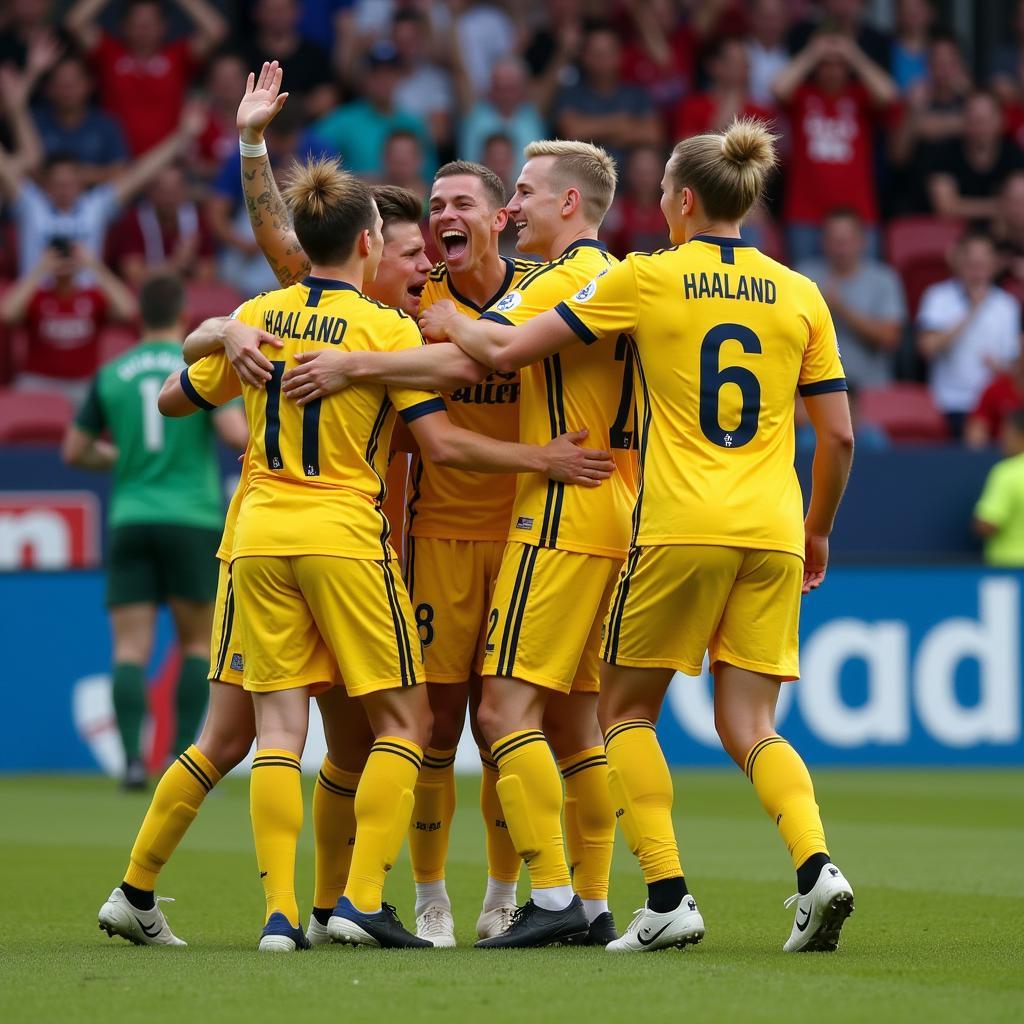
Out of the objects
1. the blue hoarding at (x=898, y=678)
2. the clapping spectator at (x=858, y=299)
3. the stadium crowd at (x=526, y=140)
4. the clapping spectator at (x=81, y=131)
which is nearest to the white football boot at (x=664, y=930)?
the blue hoarding at (x=898, y=678)

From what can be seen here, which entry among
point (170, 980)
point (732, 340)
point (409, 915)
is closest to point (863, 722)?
point (409, 915)

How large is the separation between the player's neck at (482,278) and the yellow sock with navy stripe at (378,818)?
153 centimetres

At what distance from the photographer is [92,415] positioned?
10016 mm

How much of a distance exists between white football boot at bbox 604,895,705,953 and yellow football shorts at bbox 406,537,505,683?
956mm

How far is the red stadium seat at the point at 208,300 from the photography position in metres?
13.3

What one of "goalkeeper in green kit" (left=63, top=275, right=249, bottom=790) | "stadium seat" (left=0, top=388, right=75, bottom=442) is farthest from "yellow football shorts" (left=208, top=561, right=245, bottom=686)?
"stadium seat" (left=0, top=388, right=75, bottom=442)

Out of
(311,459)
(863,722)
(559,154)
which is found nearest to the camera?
(311,459)

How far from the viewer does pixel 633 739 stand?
17.6ft

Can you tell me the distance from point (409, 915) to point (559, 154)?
2457mm

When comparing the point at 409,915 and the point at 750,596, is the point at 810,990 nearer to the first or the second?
the point at 750,596

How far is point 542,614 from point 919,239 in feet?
36.1

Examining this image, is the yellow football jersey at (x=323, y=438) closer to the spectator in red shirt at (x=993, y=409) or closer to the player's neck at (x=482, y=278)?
the player's neck at (x=482, y=278)

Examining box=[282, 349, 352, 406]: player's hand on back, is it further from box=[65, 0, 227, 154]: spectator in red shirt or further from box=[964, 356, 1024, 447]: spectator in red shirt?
box=[65, 0, 227, 154]: spectator in red shirt

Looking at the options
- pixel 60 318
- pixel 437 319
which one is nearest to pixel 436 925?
pixel 437 319
